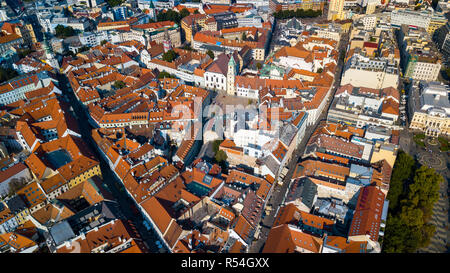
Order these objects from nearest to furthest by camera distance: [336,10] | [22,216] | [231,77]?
[22,216] < [231,77] < [336,10]

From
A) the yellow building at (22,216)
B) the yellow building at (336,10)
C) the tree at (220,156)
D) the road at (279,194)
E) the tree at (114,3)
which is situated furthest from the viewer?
the tree at (114,3)

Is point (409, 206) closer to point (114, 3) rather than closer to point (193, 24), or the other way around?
point (193, 24)

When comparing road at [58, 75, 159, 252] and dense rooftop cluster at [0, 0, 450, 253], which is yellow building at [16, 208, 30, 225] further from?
road at [58, 75, 159, 252]

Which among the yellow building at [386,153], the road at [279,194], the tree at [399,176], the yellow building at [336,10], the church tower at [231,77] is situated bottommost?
the road at [279,194]

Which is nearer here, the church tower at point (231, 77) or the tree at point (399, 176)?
the tree at point (399, 176)

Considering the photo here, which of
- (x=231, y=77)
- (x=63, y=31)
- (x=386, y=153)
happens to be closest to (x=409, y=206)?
(x=386, y=153)

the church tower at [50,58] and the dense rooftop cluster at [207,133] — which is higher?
the church tower at [50,58]

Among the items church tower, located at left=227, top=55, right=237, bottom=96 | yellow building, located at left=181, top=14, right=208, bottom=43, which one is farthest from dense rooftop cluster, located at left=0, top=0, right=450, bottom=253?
yellow building, located at left=181, top=14, right=208, bottom=43

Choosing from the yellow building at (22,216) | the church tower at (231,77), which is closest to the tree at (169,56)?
the church tower at (231,77)

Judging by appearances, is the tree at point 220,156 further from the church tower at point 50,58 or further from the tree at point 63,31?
the tree at point 63,31
